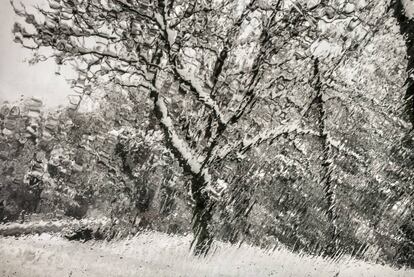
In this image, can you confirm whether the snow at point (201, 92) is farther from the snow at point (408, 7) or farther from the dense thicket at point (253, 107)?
the snow at point (408, 7)

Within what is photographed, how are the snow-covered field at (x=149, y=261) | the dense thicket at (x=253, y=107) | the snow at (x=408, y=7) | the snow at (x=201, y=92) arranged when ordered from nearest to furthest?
the snow-covered field at (x=149, y=261)
the dense thicket at (x=253, y=107)
the snow at (x=201, y=92)
the snow at (x=408, y=7)

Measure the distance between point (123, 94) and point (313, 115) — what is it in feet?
5.01

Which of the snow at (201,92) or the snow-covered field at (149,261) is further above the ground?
the snow at (201,92)

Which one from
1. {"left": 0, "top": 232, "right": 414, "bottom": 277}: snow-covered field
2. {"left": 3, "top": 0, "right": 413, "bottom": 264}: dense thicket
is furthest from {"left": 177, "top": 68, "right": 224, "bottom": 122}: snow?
{"left": 0, "top": 232, "right": 414, "bottom": 277}: snow-covered field

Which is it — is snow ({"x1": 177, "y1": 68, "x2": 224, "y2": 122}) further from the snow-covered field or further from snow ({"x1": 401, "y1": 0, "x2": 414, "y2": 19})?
Result: snow ({"x1": 401, "y1": 0, "x2": 414, "y2": 19})

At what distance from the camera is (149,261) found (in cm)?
290

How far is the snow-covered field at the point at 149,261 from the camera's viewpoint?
8.34 feet

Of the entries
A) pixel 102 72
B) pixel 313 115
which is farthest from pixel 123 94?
pixel 313 115

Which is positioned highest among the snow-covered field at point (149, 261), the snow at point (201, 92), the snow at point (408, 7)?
the snow at point (408, 7)

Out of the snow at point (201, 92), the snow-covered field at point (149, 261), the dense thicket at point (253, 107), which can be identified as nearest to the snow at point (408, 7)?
the dense thicket at point (253, 107)

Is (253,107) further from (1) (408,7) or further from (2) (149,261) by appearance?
(1) (408,7)

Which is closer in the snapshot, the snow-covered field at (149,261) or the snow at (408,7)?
the snow-covered field at (149,261)

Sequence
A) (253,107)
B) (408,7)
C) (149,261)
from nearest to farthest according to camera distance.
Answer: (149,261)
(253,107)
(408,7)

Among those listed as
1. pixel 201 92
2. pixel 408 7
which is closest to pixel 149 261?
pixel 201 92
